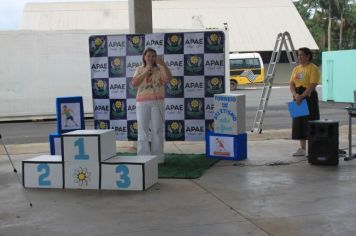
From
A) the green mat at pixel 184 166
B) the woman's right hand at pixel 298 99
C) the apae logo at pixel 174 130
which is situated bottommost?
the green mat at pixel 184 166

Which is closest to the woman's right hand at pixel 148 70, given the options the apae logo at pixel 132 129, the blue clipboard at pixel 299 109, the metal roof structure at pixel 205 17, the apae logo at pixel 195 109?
the apae logo at pixel 195 109

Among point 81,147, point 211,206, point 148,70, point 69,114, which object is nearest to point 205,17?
point 69,114

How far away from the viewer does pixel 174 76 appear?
9398 mm

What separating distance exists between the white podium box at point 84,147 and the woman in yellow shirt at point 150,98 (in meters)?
1.30

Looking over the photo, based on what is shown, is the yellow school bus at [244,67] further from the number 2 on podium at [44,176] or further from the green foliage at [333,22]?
the number 2 on podium at [44,176]

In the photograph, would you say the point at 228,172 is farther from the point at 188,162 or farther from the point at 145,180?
the point at 145,180

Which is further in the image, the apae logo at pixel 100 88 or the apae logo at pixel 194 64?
the apae logo at pixel 100 88

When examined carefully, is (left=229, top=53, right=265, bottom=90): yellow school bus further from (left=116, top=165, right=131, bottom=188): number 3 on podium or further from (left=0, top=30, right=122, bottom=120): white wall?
(left=116, top=165, right=131, bottom=188): number 3 on podium

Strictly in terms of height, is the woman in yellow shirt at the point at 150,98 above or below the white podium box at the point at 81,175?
above

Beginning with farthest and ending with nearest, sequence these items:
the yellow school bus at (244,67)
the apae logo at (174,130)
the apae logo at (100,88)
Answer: the yellow school bus at (244,67), the apae logo at (100,88), the apae logo at (174,130)

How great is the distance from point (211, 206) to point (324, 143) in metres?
2.79

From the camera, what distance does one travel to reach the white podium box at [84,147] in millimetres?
6906

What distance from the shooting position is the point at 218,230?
5.14 meters

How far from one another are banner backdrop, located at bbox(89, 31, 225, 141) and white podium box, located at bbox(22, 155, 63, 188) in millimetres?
2540
